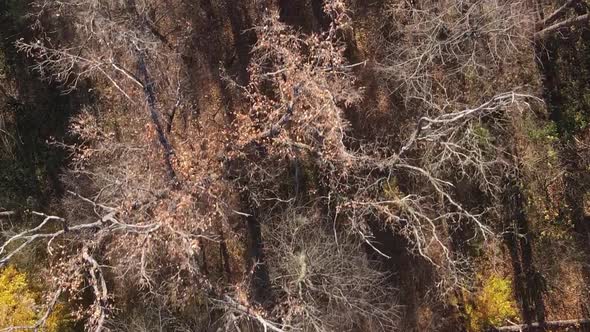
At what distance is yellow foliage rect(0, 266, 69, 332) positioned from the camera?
9898 mm

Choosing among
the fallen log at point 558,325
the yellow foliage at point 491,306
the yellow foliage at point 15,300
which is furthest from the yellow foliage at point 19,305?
the fallen log at point 558,325

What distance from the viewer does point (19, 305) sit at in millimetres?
10008

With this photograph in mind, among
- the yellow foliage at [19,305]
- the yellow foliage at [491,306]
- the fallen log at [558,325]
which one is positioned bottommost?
the fallen log at [558,325]

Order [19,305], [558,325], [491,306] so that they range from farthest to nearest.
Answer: [558,325], [491,306], [19,305]

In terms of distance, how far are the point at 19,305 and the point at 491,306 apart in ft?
28.9

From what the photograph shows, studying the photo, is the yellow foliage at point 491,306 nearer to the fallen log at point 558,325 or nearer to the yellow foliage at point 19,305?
the fallen log at point 558,325

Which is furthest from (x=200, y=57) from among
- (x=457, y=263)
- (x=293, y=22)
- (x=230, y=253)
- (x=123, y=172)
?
(x=457, y=263)

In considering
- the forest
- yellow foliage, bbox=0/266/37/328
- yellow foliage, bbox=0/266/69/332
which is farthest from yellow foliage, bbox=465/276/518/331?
yellow foliage, bbox=0/266/37/328

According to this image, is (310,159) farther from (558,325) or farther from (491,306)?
(558,325)

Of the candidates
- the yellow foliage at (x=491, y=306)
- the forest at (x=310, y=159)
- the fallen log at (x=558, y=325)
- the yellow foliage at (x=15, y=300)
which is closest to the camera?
the yellow foliage at (x=15, y=300)

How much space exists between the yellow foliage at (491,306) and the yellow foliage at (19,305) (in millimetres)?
7874

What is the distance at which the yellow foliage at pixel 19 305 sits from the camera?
990cm

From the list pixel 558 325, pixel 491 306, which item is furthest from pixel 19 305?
pixel 558 325

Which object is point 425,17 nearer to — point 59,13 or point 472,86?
point 472,86
